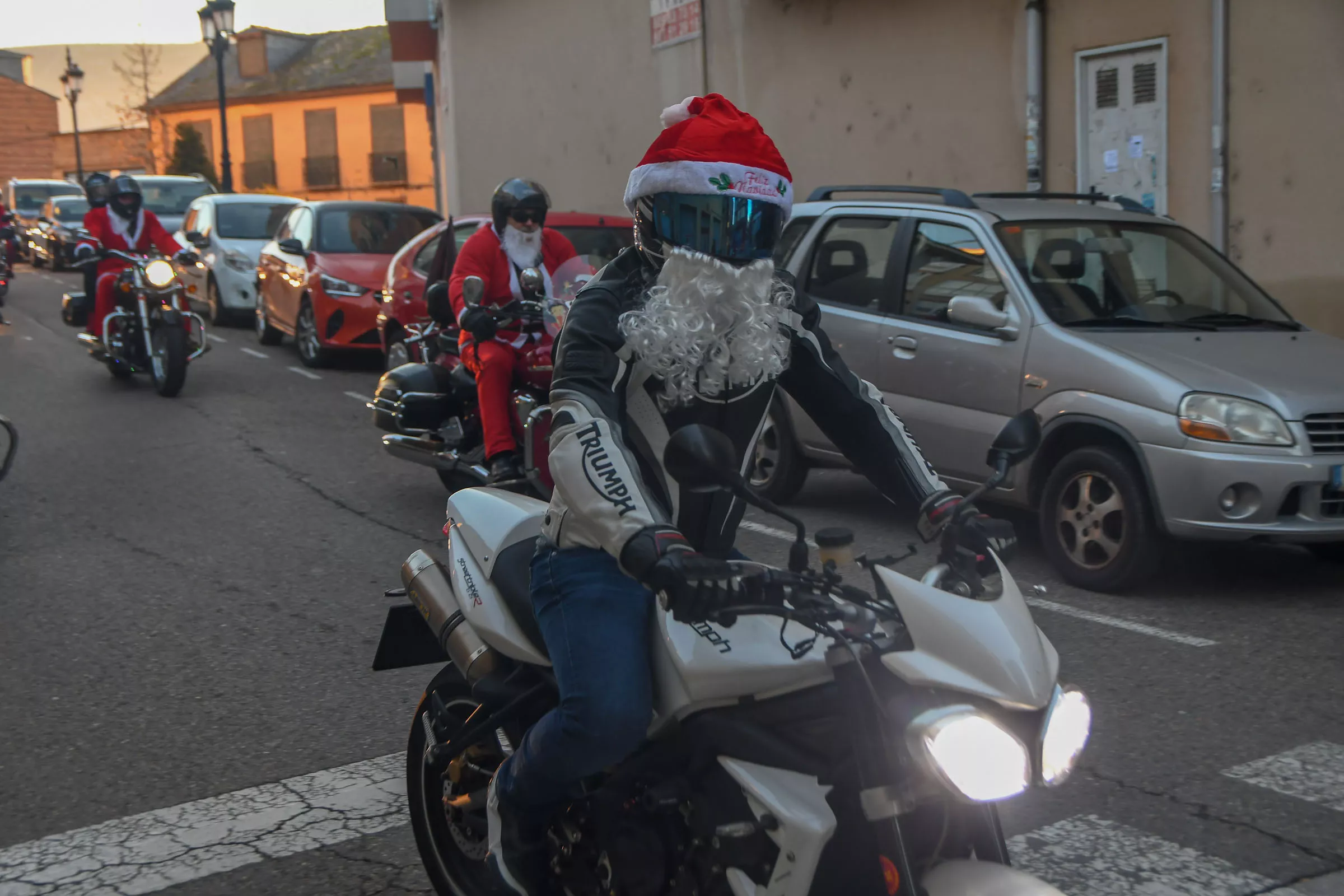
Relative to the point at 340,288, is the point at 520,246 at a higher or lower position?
higher

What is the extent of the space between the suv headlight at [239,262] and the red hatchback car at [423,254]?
7.02 metres

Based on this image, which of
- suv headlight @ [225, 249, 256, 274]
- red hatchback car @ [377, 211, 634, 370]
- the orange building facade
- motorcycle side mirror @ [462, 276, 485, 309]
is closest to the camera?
motorcycle side mirror @ [462, 276, 485, 309]

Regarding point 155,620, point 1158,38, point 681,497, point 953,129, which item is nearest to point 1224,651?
point 681,497

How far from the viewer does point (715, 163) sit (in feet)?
10.1

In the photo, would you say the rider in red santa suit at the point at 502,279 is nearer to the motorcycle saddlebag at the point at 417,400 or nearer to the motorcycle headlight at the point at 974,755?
the motorcycle saddlebag at the point at 417,400

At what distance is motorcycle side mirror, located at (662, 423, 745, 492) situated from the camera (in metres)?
2.36

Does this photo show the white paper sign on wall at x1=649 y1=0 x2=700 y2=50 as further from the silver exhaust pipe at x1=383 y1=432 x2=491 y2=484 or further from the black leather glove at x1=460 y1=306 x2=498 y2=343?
the black leather glove at x1=460 y1=306 x2=498 y2=343

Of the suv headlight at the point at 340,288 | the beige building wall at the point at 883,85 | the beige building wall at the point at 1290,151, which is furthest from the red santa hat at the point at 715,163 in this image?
the suv headlight at the point at 340,288

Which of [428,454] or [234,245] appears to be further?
[234,245]

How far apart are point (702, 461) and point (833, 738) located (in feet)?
1.80

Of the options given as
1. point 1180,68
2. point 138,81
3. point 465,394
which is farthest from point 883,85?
point 138,81

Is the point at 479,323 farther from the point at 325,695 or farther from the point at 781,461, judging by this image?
the point at 325,695

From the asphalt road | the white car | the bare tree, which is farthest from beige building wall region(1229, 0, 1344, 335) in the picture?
the bare tree

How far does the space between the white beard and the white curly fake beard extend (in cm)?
538
